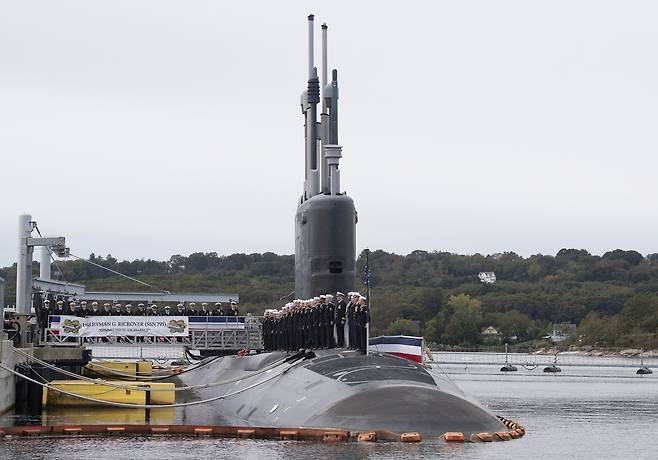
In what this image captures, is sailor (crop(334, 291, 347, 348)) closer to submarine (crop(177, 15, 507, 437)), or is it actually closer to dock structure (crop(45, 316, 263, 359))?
submarine (crop(177, 15, 507, 437))

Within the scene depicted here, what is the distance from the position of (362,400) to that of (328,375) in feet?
7.21

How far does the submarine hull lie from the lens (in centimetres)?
1942

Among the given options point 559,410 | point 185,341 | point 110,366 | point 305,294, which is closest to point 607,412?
point 559,410

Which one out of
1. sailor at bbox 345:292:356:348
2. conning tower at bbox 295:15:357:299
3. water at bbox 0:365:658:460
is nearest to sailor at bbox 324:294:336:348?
sailor at bbox 345:292:356:348

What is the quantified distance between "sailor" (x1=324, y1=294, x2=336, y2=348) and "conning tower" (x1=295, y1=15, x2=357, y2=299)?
1.26 meters

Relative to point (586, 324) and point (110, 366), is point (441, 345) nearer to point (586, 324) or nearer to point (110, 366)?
point (586, 324)

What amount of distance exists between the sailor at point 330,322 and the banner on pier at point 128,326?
13.0 meters

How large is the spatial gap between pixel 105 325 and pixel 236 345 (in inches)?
176

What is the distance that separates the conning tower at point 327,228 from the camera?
2681cm

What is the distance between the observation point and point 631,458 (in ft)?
62.1

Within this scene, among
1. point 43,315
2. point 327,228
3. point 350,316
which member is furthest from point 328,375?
point 43,315

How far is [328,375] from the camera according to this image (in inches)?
859

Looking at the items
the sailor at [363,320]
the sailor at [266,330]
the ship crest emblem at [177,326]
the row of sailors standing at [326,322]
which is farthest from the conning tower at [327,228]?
the ship crest emblem at [177,326]

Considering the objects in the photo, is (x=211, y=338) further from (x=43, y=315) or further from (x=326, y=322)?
(x=326, y=322)
